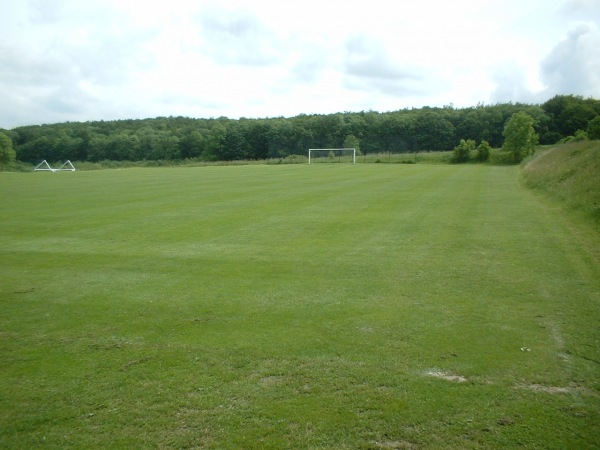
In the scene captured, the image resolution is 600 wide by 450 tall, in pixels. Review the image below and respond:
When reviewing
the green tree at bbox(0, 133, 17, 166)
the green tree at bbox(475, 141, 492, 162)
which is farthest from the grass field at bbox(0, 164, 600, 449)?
the green tree at bbox(0, 133, 17, 166)

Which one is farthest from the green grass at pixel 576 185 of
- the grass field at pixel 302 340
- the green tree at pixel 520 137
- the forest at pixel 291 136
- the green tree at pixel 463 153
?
the forest at pixel 291 136

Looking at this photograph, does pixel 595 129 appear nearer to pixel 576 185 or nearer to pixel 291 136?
pixel 576 185

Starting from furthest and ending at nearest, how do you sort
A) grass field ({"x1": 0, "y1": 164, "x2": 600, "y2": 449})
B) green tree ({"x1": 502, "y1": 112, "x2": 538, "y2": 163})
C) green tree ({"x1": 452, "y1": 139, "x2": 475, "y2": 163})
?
green tree ({"x1": 452, "y1": 139, "x2": 475, "y2": 163}), green tree ({"x1": 502, "y1": 112, "x2": 538, "y2": 163}), grass field ({"x1": 0, "y1": 164, "x2": 600, "y2": 449})

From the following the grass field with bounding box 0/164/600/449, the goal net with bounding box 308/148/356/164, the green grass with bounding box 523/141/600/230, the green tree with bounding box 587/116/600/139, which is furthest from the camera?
the goal net with bounding box 308/148/356/164

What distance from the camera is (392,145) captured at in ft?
337

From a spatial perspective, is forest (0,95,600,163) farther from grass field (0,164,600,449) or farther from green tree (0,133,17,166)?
grass field (0,164,600,449)

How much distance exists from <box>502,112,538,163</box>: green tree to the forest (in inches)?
1345

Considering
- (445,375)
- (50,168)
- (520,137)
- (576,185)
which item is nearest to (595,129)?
(520,137)

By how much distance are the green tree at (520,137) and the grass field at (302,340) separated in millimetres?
57932

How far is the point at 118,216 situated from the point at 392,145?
91.0 m

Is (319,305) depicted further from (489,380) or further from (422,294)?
(489,380)

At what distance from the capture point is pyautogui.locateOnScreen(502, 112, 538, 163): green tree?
→ 213 feet

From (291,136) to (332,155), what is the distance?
23896 millimetres

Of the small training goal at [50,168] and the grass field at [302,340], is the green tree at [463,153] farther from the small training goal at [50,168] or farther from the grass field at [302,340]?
the grass field at [302,340]
